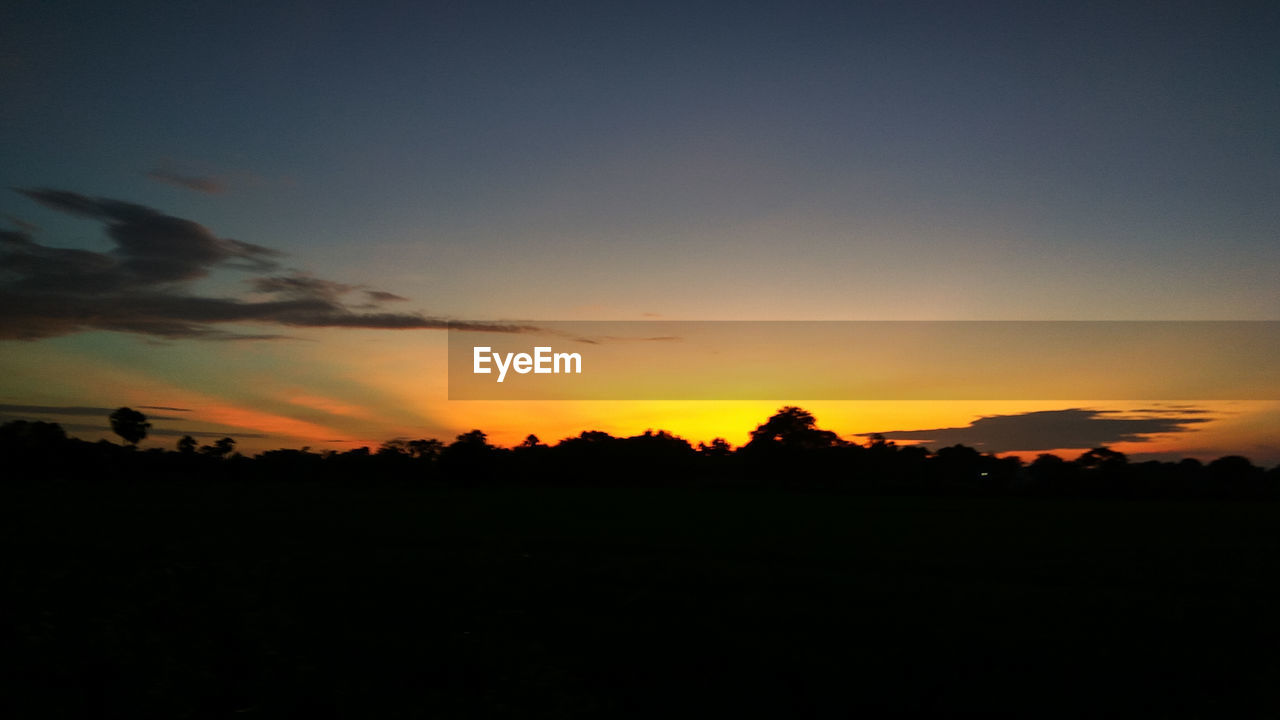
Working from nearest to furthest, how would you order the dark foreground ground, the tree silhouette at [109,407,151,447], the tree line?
the dark foreground ground < the tree line < the tree silhouette at [109,407,151,447]

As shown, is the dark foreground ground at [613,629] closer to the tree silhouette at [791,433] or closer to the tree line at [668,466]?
Answer: the tree line at [668,466]

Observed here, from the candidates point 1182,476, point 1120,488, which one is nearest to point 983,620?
point 1120,488

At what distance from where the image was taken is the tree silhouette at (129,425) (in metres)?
59.9

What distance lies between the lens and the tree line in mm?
43000

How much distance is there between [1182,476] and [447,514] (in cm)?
4371

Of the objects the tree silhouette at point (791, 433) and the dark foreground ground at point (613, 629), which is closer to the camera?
the dark foreground ground at point (613, 629)

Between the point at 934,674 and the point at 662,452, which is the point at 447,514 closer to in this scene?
the point at 934,674

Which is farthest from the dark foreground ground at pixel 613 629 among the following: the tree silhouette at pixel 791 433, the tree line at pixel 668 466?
the tree silhouette at pixel 791 433

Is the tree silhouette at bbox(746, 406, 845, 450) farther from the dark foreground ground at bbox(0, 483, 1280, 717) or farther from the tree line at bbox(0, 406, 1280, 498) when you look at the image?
the dark foreground ground at bbox(0, 483, 1280, 717)

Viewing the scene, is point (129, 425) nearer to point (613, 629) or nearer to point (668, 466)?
point (668, 466)

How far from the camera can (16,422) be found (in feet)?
160

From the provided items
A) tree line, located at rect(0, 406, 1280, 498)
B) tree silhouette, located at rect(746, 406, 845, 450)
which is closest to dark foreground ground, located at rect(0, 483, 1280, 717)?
tree line, located at rect(0, 406, 1280, 498)

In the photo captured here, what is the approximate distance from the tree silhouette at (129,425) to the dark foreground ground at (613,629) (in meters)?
54.7

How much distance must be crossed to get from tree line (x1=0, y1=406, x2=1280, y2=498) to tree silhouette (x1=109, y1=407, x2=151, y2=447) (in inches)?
3.2
